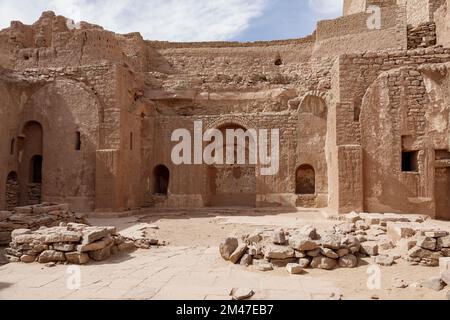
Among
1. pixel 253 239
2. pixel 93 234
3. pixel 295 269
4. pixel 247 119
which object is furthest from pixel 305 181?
pixel 93 234

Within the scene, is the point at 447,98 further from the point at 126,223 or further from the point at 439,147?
the point at 126,223

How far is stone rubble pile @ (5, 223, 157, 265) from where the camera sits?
6793 mm

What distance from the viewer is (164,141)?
16.8 m

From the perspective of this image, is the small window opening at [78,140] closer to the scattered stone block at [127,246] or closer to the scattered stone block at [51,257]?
the scattered stone block at [127,246]

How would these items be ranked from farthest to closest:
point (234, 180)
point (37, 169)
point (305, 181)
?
point (234, 180), point (305, 181), point (37, 169)

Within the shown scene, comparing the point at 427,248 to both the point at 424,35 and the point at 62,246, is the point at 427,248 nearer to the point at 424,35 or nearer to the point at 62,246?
the point at 62,246

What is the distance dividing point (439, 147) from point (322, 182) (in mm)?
4796

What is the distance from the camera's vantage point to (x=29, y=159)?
51.6ft

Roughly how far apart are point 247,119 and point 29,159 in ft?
32.3

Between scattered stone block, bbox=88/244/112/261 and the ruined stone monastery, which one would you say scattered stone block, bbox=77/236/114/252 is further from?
the ruined stone monastery

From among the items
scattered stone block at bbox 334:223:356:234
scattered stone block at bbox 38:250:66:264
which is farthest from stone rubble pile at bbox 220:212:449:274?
scattered stone block at bbox 38:250:66:264

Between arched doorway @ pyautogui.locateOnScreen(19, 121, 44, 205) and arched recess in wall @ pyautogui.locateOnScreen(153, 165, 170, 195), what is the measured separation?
5.03m

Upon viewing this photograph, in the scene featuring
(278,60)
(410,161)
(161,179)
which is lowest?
(161,179)
